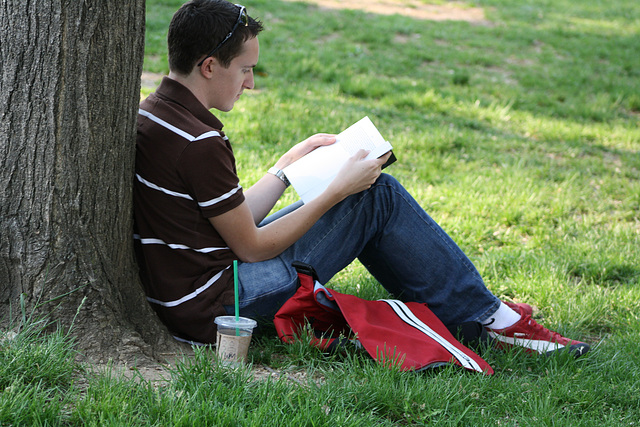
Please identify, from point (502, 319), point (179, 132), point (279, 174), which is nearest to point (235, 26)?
point (179, 132)

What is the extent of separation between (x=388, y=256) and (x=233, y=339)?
0.81 meters

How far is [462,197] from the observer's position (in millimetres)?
4758

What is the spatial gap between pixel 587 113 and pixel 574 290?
14.4ft

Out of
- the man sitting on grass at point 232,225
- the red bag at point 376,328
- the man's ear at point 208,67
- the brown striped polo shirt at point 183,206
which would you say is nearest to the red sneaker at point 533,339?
the man sitting on grass at point 232,225

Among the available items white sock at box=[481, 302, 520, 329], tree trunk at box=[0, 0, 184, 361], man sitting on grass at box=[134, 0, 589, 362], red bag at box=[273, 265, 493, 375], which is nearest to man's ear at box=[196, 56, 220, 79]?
man sitting on grass at box=[134, 0, 589, 362]

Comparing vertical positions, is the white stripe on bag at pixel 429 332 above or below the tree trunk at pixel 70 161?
below

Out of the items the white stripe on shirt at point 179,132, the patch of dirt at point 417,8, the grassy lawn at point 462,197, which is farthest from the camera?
the patch of dirt at point 417,8

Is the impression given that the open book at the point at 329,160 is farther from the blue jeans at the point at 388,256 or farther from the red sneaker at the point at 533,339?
the red sneaker at the point at 533,339

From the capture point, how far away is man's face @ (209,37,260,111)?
7.99 ft

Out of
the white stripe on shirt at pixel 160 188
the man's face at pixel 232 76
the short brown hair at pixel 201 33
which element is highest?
the short brown hair at pixel 201 33

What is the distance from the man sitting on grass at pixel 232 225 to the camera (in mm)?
2295

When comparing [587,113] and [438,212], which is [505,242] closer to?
[438,212]

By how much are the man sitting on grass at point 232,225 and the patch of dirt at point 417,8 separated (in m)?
9.08

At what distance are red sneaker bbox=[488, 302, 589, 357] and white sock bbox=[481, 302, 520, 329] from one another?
2 cm
